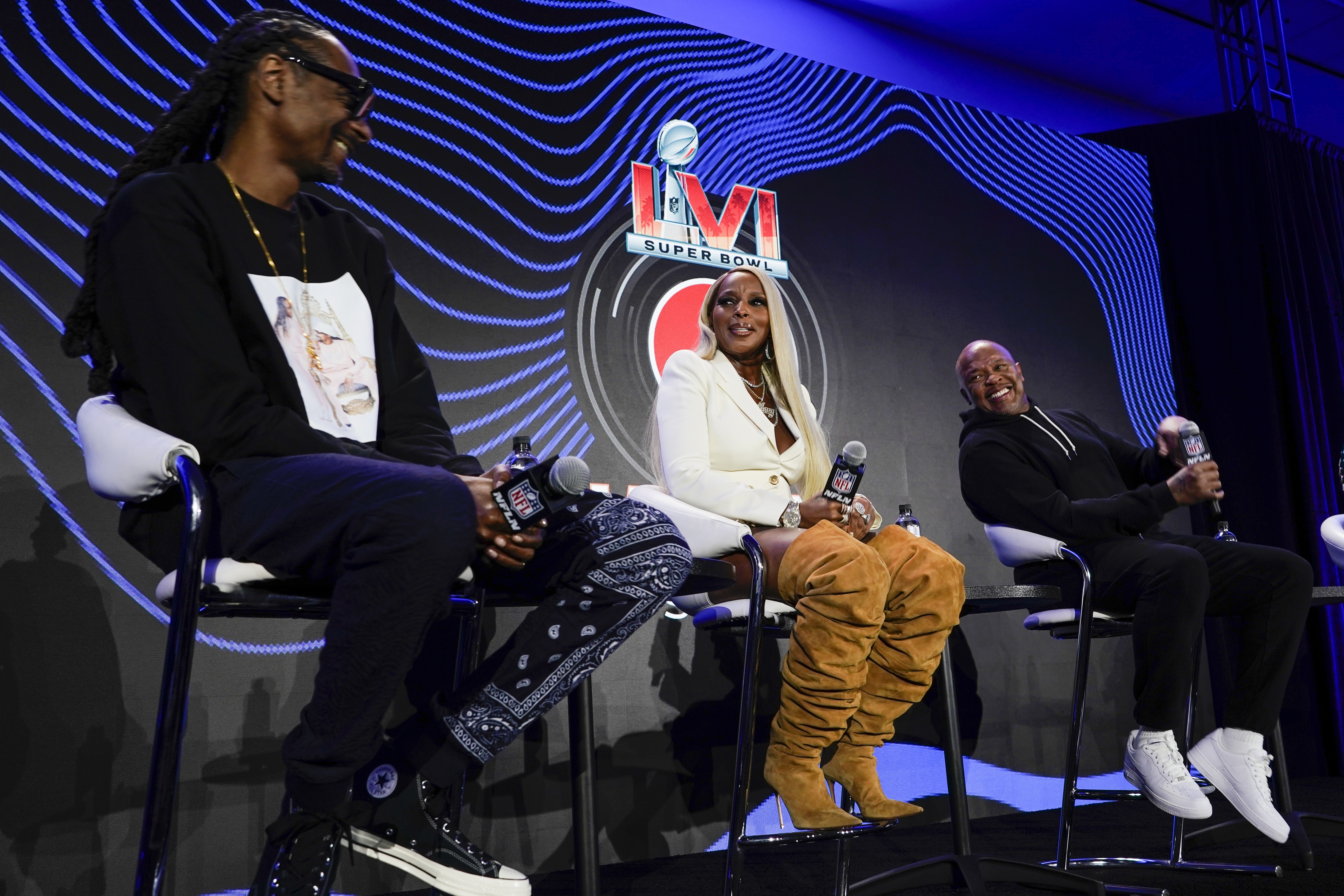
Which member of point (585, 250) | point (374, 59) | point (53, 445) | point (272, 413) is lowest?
point (272, 413)

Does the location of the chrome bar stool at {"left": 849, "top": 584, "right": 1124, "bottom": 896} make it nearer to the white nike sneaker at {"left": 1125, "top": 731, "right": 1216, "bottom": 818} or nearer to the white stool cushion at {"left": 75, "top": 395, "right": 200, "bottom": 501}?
the white nike sneaker at {"left": 1125, "top": 731, "right": 1216, "bottom": 818}

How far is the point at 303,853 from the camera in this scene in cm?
117

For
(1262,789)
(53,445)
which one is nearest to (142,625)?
(53,445)

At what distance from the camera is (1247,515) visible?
4.51 m

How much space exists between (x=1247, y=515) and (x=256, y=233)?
437 centimetres

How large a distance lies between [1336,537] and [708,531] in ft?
5.44

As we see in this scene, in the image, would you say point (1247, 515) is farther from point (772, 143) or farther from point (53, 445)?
point (53, 445)

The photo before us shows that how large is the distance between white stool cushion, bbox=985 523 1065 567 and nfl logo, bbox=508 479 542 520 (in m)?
1.56

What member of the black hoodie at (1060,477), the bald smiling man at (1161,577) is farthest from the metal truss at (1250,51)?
the bald smiling man at (1161,577)

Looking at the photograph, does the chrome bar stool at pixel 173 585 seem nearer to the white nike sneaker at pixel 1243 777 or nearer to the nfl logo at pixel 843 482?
the nfl logo at pixel 843 482

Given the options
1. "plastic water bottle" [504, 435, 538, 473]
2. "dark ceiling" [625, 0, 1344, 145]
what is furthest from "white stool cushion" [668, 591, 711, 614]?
"dark ceiling" [625, 0, 1344, 145]

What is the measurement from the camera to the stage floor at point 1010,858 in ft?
7.69

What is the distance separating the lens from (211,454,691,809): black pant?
47.4 inches

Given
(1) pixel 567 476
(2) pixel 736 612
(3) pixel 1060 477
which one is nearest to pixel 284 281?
(1) pixel 567 476
